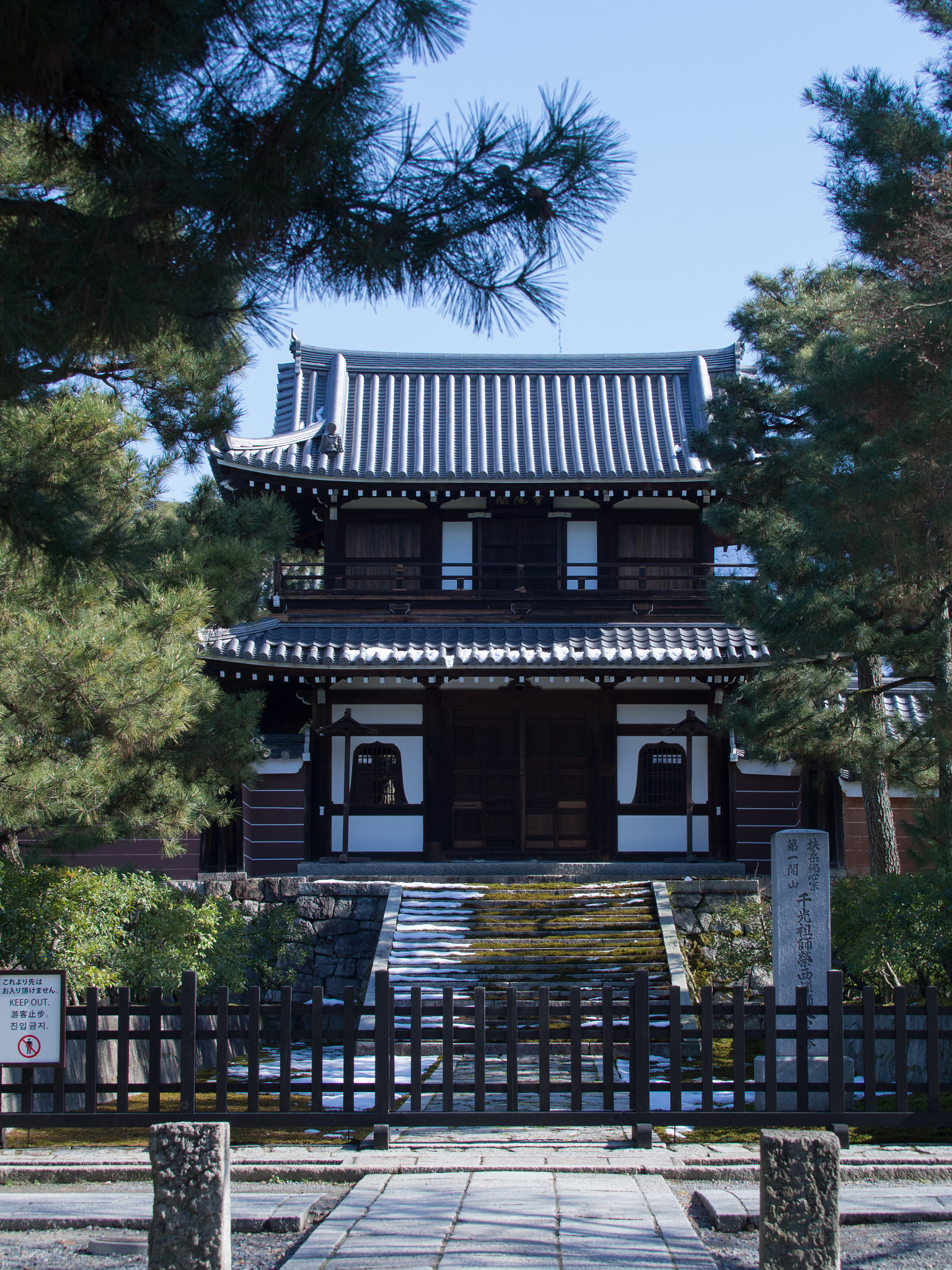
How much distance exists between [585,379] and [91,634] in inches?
558

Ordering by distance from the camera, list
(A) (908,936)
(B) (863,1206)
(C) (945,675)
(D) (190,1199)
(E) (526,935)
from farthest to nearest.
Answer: (E) (526,935) < (C) (945,675) < (A) (908,936) < (B) (863,1206) < (D) (190,1199)

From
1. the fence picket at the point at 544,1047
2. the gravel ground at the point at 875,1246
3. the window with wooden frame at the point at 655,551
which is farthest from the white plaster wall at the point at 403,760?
the gravel ground at the point at 875,1246

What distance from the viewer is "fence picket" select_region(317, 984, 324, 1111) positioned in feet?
22.2

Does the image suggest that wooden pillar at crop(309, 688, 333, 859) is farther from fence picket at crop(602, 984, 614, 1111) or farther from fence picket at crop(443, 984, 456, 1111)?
fence picket at crop(602, 984, 614, 1111)

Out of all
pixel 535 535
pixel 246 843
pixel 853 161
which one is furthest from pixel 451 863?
pixel 853 161

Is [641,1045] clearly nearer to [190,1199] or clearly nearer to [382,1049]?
[382,1049]

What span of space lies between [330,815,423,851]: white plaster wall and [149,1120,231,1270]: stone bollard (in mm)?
12188

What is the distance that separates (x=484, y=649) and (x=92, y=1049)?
32.3 ft

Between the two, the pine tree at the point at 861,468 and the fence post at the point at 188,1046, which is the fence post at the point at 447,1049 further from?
the pine tree at the point at 861,468

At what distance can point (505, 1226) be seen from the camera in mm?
5219

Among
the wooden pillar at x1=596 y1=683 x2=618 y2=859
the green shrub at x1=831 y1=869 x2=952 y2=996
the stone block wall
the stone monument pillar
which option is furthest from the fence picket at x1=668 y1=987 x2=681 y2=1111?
the wooden pillar at x1=596 y1=683 x2=618 y2=859

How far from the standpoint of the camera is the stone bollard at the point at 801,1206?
432 cm

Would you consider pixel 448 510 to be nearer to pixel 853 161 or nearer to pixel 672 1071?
pixel 853 161

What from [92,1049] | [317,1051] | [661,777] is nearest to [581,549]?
[661,777]
